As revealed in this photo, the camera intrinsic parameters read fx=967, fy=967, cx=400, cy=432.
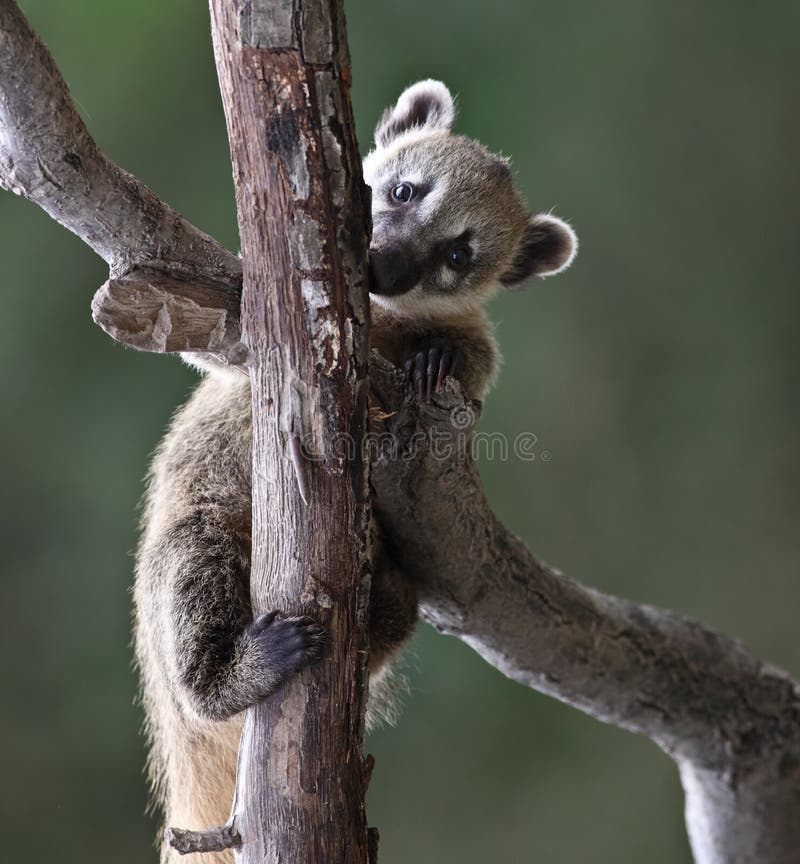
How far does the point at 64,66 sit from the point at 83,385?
1.49 m

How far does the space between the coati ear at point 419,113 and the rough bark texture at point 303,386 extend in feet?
5.90

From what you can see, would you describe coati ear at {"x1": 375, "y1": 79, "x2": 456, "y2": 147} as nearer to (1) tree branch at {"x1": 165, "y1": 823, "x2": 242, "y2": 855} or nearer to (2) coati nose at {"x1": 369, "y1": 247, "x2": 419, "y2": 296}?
(2) coati nose at {"x1": 369, "y1": 247, "x2": 419, "y2": 296}

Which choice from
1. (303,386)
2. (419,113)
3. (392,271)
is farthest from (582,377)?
(303,386)

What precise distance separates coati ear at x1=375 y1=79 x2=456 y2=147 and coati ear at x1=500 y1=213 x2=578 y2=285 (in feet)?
1.77

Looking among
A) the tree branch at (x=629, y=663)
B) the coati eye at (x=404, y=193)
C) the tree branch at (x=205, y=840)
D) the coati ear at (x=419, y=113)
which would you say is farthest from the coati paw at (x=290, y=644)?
the coati ear at (x=419, y=113)

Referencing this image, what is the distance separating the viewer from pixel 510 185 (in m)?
3.71

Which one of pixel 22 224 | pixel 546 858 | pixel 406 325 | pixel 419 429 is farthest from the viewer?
pixel 546 858

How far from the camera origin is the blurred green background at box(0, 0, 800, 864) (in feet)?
15.4

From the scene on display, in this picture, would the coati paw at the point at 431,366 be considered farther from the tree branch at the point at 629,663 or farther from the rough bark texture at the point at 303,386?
the rough bark texture at the point at 303,386

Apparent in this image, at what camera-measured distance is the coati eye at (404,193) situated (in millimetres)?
3422

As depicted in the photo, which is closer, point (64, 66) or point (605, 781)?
point (64, 66)

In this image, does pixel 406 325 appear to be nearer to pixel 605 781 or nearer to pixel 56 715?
pixel 56 715

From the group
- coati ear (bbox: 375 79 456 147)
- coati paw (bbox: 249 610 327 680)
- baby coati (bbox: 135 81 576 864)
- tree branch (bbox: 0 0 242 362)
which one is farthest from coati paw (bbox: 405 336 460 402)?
coati ear (bbox: 375 79 456 147)

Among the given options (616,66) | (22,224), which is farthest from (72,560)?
(616,66)
